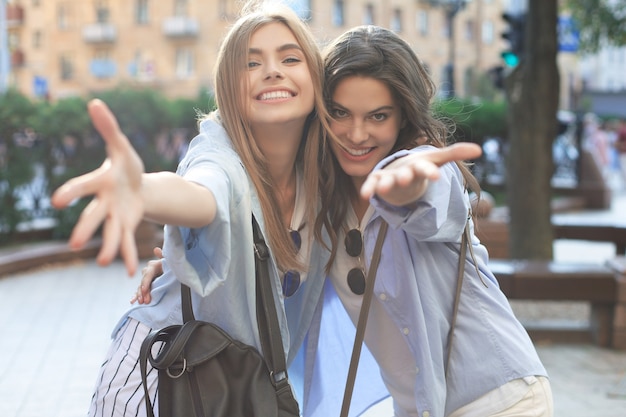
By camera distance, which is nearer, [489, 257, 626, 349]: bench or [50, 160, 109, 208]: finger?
[50, 160, 109, 208]: finger

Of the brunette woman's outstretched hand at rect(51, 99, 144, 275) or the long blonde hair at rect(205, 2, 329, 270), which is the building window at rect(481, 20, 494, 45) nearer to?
the long blonde hair at rect(205, 2, 329, 270)

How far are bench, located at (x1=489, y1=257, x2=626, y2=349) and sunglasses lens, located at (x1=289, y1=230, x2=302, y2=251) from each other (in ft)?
13.1

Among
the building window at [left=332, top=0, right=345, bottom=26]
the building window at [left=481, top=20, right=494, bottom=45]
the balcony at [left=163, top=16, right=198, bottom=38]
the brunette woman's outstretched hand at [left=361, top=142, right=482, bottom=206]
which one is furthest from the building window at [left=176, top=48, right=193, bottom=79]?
the brunette woman's outstretched hand at [left=361, top=142, right=482, bottom=206]

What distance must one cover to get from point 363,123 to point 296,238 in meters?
0.44

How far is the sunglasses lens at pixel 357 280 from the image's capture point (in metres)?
2.54

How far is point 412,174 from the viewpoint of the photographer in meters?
1.91

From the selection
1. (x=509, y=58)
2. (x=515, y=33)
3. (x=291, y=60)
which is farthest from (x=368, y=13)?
(x=291, y=60)

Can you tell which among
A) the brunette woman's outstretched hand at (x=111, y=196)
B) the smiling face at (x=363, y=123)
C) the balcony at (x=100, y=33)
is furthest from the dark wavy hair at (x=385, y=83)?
the balcony at (x=100, y=33)

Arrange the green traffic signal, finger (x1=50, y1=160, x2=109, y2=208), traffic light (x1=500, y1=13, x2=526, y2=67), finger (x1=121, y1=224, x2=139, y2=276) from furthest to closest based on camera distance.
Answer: the green traffic signal < traffic light (x1=500, y1=13, x2=526, y2=67) < finger (x1=121, y1=224, x2=139, y2=276) < finger (x1=50, y1=160, x2=109, y2=208)

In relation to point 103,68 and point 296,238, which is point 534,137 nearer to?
point 296,238

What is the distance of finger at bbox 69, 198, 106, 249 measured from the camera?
153 centimetres

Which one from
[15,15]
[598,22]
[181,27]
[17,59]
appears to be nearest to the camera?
[598,22]

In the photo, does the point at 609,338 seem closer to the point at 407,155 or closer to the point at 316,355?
the point at 316,355

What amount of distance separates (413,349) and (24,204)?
981cm
